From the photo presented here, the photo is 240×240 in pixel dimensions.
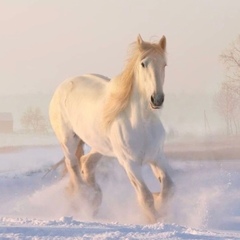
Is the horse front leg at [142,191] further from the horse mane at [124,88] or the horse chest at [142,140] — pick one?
the horse mane at [124,88]

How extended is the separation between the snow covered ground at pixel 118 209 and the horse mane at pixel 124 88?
914 millimetres

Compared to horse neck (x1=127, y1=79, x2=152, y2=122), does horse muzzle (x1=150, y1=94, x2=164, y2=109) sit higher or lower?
higher

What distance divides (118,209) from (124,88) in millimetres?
1759

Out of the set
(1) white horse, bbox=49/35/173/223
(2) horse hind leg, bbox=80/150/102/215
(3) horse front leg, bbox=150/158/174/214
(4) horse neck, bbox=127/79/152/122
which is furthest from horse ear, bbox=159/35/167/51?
(2) horse hind leg, bbox=80/150/102/215

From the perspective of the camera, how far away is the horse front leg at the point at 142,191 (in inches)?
243

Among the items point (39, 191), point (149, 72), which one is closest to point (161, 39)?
point (149, 72)

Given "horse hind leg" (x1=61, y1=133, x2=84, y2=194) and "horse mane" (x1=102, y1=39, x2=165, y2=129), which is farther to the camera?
"horse hind leg" (x1=61, y1=133, x2=84, y2=194)

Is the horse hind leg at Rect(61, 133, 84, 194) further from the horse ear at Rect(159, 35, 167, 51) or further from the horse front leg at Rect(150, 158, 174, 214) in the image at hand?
the horse ear at Rect(159, 35, 167, 51)

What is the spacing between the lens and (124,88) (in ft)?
20.9

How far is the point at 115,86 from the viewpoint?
659cm

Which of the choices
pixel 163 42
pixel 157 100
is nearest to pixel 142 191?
pixel 157 100

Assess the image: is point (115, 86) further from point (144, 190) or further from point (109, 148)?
point (144, 190)

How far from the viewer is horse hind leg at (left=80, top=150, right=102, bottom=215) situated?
24.5 ft

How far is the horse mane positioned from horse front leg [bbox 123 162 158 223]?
1.69 feet
